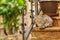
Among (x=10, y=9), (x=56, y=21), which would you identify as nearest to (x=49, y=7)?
(x=56, y=21)

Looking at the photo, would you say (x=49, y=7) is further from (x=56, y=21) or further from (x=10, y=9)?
(x=10, y=9)

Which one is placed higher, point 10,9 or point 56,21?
point 10,9

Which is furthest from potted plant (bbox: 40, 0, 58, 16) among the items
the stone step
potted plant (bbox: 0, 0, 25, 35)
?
potted plant (bbox: 0, 0, 25, 35)

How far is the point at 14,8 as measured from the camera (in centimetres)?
186

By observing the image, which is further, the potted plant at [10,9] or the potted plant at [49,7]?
the potted plant at [49,7]

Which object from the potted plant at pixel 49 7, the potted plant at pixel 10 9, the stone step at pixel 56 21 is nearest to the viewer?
the potted plant at pixel 10 9

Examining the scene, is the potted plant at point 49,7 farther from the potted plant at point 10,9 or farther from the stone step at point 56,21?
the potted plant at point 10,9

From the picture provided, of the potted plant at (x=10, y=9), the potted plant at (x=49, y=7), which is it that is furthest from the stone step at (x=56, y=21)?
the potted plant at (x=10, y=9)

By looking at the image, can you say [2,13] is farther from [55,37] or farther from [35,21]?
[55,37]

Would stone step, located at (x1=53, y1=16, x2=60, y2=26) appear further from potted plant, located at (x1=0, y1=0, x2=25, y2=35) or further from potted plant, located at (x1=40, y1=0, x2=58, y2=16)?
potted plant, located at (x1=0, y1=0, x2=25, y2=35)

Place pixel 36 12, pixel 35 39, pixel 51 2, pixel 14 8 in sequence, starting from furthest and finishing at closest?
pixel 51 2
pixel 36 12
pixel 35 39
pixel 14 8

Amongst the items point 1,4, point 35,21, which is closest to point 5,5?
point 1,4

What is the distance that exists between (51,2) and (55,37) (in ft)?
2.25

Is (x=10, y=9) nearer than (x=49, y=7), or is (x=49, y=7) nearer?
(x=10, y=9)
